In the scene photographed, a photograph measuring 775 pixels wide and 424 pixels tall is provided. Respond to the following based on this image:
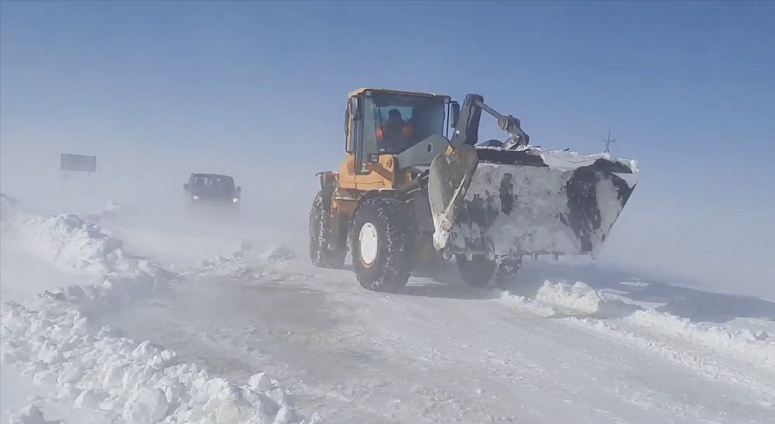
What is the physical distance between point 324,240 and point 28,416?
6778 millimetres

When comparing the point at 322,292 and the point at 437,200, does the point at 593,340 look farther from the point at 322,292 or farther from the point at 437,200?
the point at 322,292

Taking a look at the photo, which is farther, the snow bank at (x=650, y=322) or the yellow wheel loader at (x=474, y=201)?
the yellow wheel loader at (x=474, y=201)

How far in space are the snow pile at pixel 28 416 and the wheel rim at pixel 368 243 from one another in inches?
181

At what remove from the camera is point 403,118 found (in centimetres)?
920

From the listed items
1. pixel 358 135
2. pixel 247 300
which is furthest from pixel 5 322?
pixel 358 135

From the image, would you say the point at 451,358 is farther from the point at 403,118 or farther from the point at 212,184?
the point at 212,184

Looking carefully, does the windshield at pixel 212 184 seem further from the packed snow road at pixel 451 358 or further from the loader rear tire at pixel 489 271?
the loader rear tire at pixel 489 271

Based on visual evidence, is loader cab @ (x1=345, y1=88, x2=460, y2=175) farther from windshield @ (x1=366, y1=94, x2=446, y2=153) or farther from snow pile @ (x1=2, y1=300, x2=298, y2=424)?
snow pile @ (x1=2, y1=300, x2=298, y2=424)

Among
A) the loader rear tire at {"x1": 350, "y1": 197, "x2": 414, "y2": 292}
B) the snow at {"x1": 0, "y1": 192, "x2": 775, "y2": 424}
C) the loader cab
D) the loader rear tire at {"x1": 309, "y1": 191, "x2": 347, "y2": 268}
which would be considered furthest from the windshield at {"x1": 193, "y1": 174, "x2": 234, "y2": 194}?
the loader rear tire at {"x1": 350, "y1": 197, "x2": 414, "y2": 292}

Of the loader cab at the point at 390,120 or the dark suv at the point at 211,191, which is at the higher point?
the loader cab at the point at 390,120

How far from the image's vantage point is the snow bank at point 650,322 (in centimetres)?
556

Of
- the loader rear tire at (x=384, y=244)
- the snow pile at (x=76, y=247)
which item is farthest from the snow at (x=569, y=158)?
the snow pile at (x=76, y=247)

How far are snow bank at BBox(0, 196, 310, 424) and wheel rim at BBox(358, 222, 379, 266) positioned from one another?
290 centimetres

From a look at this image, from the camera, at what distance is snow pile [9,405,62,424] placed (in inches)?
146
